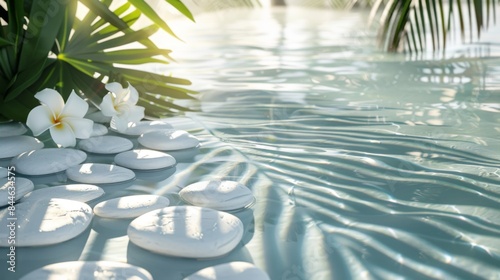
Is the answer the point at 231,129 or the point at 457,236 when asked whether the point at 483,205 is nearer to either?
the point at 457,236

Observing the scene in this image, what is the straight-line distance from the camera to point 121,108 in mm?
1422

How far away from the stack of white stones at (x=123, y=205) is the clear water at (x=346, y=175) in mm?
23

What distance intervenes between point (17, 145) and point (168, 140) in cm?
35

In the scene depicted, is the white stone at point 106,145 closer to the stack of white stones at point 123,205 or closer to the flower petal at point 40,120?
the stack of white stones at point 123,205

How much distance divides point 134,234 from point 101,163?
1.53 feet

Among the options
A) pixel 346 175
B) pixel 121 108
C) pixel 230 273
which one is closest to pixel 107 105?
pixel 121 108

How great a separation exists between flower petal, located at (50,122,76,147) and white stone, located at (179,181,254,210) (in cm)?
30

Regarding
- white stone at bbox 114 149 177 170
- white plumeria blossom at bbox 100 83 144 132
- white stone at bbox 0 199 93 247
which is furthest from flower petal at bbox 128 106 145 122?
white stone at bbox 0 199 93 247

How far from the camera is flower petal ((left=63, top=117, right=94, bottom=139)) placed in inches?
49.2

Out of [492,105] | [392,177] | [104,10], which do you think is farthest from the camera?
[492,105]

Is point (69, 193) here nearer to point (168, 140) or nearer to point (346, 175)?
point (168, 140)

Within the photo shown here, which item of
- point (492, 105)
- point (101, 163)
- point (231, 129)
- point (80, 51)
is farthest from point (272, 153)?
point (492, 105)

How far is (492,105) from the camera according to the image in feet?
6.08

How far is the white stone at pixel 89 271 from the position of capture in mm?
757
